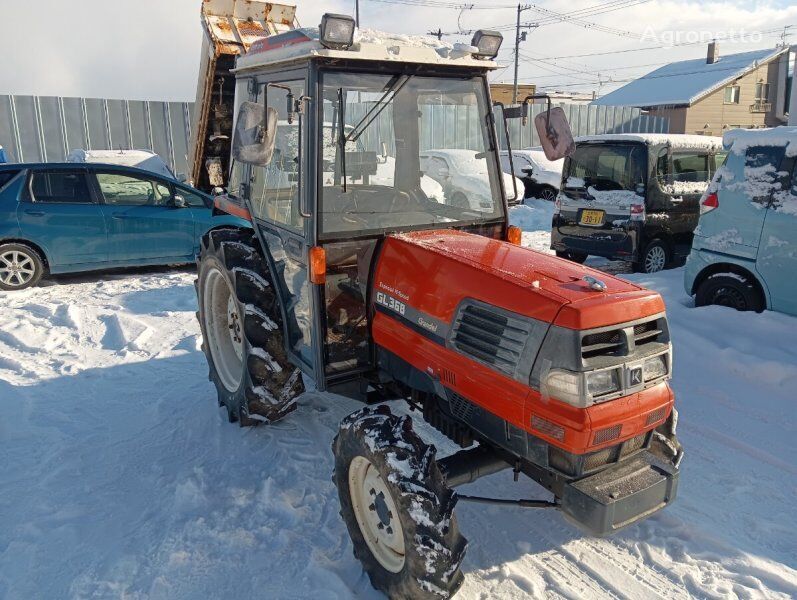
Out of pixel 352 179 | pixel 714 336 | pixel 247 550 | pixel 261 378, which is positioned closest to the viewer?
pixel 247 550

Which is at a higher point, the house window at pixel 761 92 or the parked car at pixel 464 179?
the house window at pixel 761 92

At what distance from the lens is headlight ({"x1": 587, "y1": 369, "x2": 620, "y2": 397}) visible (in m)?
2.52

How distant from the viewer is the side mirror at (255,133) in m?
3.04

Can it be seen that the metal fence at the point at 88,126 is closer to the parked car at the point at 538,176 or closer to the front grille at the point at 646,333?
the parked car at the point at 538,176

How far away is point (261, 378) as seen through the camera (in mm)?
4062

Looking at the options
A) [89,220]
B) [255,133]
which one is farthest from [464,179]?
[89,220]

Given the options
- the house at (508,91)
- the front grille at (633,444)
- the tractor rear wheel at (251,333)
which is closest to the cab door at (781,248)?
the front grille at (633,444)

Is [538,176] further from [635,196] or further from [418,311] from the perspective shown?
[418,311]

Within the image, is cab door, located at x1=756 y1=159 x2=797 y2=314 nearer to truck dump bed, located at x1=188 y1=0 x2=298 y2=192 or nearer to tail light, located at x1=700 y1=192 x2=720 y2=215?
tail light, located at x1=700 y1=192 x2=720 y2=215

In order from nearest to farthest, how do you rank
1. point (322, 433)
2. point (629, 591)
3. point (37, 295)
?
point (629, 591) < point (322, 433) < point (37, 295)

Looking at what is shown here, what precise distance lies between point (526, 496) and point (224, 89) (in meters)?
6.64

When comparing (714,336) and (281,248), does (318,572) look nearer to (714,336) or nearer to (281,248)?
(281,248)

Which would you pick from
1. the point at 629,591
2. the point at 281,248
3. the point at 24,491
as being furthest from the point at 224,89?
the point at 629,591

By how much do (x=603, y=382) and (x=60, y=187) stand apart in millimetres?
7954
